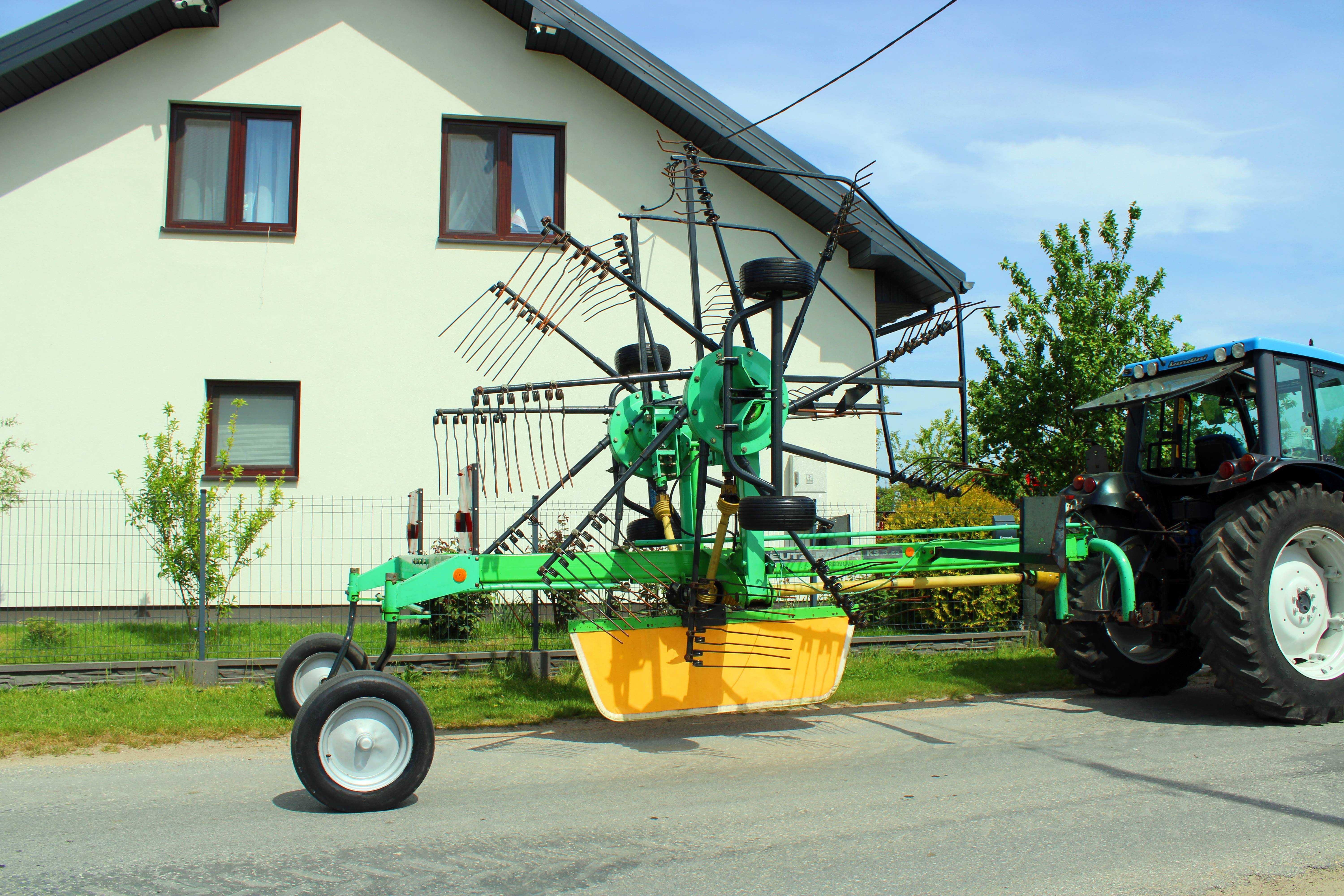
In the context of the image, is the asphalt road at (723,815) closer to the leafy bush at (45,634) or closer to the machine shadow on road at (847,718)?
the machine shadow on road at (847,718)

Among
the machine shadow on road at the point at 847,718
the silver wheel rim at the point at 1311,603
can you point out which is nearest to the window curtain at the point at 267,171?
the machine shadow on road at the point at 847,718

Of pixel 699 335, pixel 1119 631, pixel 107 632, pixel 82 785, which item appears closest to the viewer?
pixel 82 785

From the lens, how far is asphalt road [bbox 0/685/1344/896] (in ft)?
12.8

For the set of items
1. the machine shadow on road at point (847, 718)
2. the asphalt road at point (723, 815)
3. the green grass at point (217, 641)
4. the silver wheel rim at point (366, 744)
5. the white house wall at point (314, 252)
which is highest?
the white house wall at point (314, 252)

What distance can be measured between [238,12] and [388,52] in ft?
5.79

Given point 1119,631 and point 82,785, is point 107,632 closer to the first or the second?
point 82,785

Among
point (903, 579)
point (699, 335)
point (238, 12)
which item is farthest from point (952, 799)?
point (238, 12)

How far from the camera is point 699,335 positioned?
252 inches

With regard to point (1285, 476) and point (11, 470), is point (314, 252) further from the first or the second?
point (1285, 476)

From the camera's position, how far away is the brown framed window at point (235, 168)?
39.5ft

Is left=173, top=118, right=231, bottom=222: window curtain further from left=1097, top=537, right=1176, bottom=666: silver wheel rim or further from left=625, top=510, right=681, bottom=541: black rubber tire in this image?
left=1097, top=537, right=1176, bottom=666: silver wheel rim

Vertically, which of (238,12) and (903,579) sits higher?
(238,12)

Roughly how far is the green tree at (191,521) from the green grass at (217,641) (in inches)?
11.8

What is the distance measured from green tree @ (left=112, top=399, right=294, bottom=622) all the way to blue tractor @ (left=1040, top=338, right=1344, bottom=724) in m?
6.99
